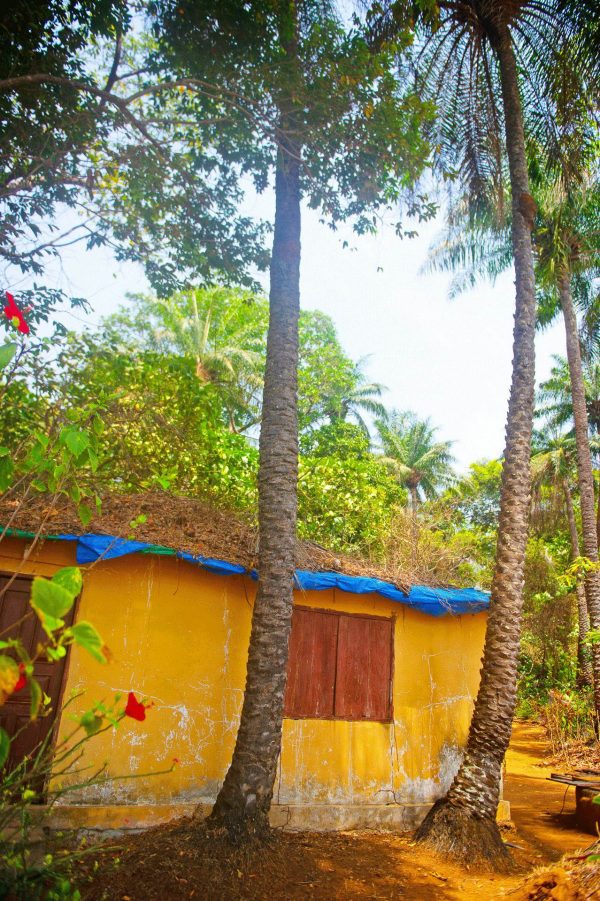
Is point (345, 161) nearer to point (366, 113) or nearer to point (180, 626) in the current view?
point (366, 113)

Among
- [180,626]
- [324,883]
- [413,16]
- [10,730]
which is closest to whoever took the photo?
[324,883]

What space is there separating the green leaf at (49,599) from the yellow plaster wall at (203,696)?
540 centimetres

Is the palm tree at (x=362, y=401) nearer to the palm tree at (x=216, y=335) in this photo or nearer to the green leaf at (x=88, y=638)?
the palm tree at (x=216, y=335)

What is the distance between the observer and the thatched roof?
6.71m

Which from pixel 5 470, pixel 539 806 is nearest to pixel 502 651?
pixel 539 806

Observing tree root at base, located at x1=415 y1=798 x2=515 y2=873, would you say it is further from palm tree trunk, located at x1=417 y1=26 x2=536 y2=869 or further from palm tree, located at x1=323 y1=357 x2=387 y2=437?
palm tree, located at x1=323 y1=357 x2=387 y2=437

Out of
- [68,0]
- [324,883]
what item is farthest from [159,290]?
[324,883]

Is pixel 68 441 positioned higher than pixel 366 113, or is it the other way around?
pixel 366 113

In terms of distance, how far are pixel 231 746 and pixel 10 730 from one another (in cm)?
242

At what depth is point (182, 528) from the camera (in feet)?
25.5

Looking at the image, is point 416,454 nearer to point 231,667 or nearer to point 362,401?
point 362,401

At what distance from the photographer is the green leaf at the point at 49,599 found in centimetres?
154

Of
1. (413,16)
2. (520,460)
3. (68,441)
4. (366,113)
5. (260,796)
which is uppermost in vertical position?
(413,16)

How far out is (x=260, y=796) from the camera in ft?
19.6
